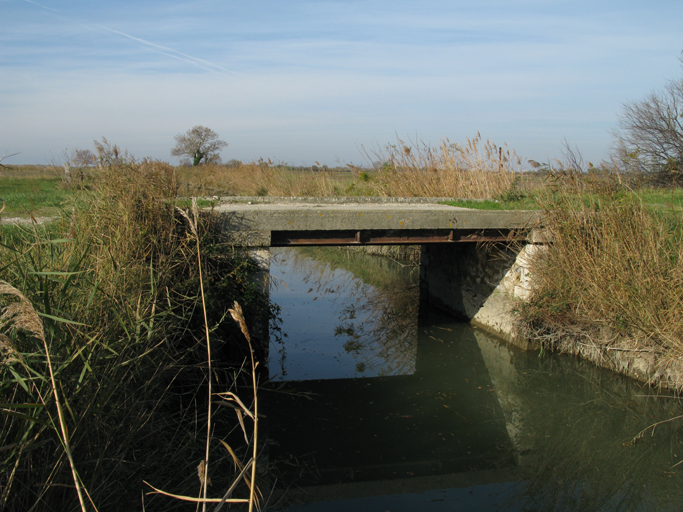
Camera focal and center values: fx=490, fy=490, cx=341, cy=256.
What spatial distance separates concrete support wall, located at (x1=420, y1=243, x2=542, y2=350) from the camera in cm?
691

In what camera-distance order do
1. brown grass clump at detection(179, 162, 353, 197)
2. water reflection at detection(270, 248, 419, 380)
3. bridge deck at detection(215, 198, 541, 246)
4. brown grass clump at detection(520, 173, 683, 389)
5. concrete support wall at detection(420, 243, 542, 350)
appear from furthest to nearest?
brown grass clump at detection(179, 162, 353, 197), concrete support wall at detection(420, 243, 542, 350), water reflection at detection(270, 248, 419, 380), bridge deck at detection(215, 198, 541, 246), brown grass clump at detection(520, 173, 683, 389)

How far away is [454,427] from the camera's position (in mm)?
4824

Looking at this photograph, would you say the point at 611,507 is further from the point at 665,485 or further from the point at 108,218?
the point at 108,218

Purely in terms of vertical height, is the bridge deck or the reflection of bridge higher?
the bridge deck

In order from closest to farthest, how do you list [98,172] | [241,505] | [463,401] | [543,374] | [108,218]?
[241,505]
[108,218]
[98,172]
[463,401]
[543,374]

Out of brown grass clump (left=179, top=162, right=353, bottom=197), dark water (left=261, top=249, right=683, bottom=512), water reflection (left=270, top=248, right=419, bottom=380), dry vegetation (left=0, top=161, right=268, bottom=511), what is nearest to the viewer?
dry vegetation (left=0, top=161, right=268, bottom=511)

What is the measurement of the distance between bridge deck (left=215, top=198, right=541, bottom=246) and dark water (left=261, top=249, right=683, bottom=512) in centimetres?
159

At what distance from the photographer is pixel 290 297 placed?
9469mm

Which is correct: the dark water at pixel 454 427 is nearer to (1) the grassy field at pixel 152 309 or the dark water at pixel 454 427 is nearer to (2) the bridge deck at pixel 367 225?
(1) the grassy field at pixel 152 309

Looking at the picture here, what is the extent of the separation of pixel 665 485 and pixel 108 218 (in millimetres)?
5206

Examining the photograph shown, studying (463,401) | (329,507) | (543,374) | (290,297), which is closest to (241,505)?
(329,507)

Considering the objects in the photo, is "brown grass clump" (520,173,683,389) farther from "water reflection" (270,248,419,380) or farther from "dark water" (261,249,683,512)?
"water reflection" (270,248,419,380)

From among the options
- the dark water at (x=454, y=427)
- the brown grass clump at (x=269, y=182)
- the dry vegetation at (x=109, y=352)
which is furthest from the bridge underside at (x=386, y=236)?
the brown grass clump at (x=269, y=182)

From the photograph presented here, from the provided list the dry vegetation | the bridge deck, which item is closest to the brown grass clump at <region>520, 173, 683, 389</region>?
the bridge deck
